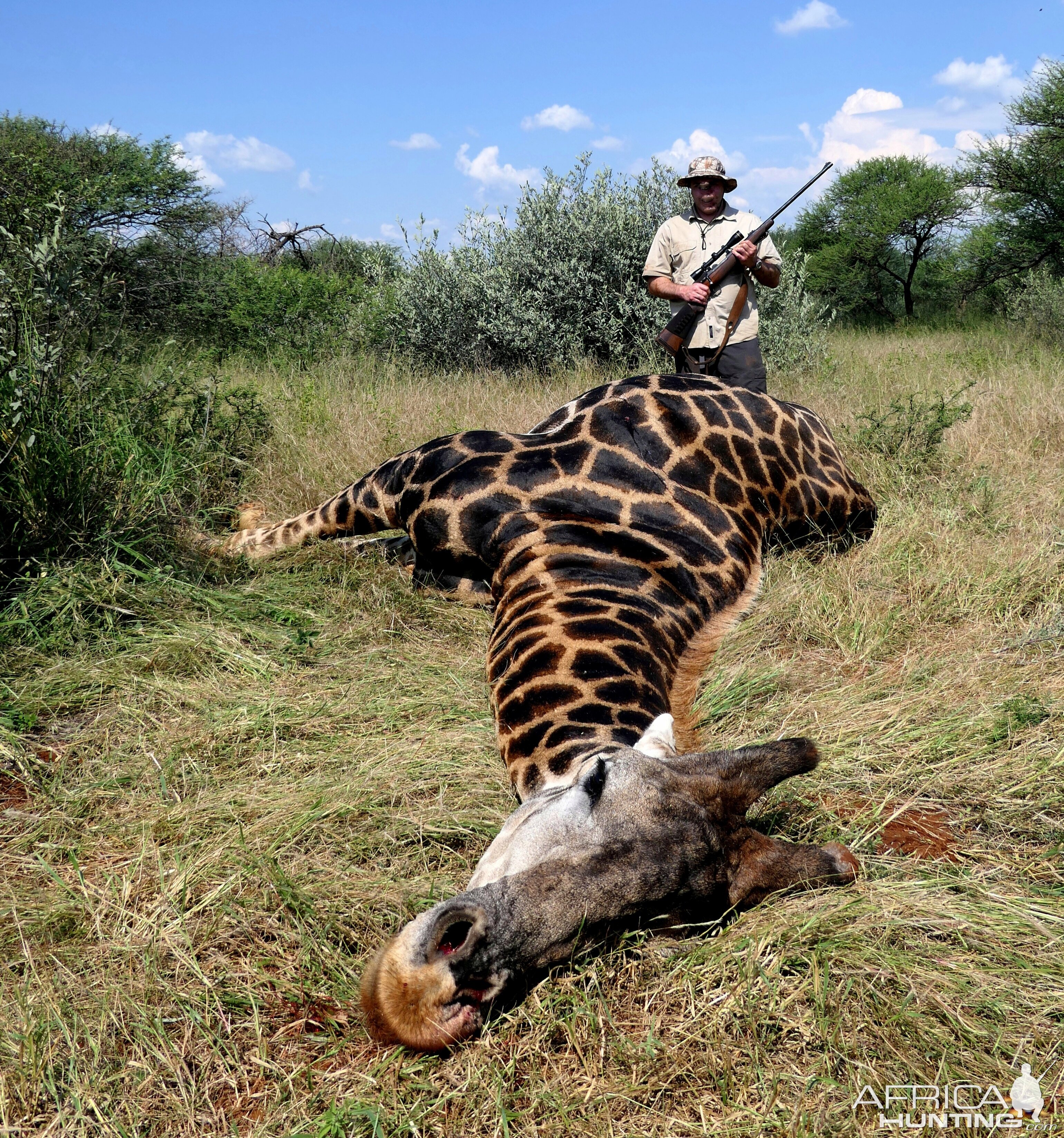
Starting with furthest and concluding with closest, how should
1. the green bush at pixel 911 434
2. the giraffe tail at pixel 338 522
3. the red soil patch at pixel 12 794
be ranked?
the green bush at pixel 911 434
the giraffe tail at pixel 338 522
the red soil patch at pixel 12 794

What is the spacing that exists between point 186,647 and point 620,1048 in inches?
96.5

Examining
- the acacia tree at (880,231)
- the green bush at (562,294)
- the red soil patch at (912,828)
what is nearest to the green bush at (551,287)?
the green bush at (562,294)

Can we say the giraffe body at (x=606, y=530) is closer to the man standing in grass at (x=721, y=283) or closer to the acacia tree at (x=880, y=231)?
the man standing in grass at (x=721, y=283)

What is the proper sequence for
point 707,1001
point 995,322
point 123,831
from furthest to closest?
1. point 995,322
2. point 123,831
3. point 707,1001

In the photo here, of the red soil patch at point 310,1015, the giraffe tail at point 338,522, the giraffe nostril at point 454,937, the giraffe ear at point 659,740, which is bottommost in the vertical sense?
the red soil patch at point 310,1015

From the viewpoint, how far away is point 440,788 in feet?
9.48

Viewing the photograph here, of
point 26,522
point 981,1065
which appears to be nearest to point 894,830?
point 981,1065

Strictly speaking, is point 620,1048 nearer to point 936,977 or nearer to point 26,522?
point 936,977

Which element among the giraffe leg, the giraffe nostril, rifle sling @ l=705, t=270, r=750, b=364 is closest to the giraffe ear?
the giraffe nostril

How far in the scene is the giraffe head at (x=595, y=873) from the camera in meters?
1.78

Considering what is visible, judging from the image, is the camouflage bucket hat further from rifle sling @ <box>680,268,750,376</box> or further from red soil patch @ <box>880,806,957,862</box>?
red soil patch @ <box>880,806,957,862</box>

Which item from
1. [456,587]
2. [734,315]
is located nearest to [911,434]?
[734,315]

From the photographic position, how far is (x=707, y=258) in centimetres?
727

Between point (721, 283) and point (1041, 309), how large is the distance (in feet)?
25.1
